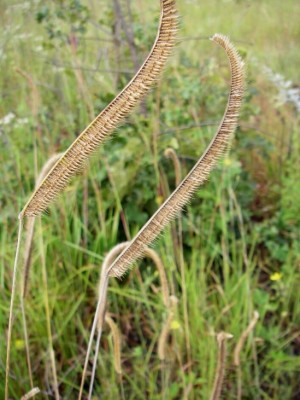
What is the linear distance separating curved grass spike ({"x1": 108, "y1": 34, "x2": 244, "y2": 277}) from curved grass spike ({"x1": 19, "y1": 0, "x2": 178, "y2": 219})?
95mm

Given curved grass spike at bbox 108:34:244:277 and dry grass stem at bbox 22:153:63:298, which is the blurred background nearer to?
dry grass stem at bbox 22:153:63:298

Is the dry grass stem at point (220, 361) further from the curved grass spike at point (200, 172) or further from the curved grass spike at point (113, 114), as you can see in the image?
the curved grass spike at point (113, 114)

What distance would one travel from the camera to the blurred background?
139 cm

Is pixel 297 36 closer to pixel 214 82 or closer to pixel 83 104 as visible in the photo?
pixel 214 82

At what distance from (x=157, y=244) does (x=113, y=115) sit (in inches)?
38.8

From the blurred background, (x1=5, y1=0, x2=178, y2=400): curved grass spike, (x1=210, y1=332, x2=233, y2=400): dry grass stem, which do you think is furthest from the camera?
the blurred background

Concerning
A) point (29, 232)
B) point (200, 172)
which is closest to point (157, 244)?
point (29, 232)

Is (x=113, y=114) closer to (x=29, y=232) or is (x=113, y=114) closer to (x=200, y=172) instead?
(x=200, y=172)

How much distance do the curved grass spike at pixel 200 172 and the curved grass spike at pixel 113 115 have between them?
10 cm

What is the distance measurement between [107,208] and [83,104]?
0.51 meters

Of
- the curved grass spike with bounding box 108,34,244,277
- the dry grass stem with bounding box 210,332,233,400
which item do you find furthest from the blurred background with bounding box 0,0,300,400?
the curved grass spike with bounding box 108,34,244,277

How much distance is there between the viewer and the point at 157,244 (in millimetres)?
1508

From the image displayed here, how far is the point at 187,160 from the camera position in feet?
6.63

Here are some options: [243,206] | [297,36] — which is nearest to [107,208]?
[243,206]
